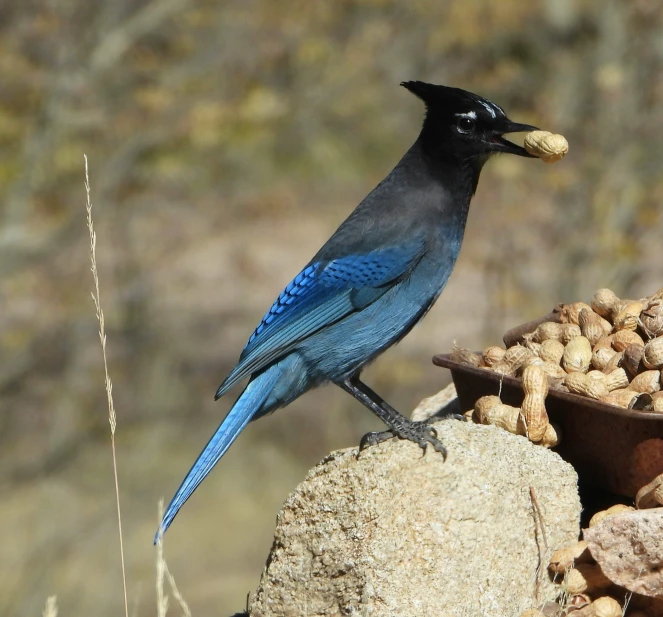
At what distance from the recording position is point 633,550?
8.82 ft

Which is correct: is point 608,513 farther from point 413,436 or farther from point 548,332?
point 548,332

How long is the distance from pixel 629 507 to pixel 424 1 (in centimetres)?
779

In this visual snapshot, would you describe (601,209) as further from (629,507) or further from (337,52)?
A: (629,507)

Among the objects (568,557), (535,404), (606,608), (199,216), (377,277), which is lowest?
(606,608)

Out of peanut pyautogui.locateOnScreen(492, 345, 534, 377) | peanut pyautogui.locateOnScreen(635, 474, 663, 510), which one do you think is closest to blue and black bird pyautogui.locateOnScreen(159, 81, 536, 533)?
peanut pyautogui.locateOnScreen(492, 345, 534, 377)

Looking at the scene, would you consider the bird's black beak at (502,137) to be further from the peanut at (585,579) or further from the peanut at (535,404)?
the peanut at (585,579)

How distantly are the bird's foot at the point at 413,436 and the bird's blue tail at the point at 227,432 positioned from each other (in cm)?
49

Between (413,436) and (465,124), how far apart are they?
1.39m

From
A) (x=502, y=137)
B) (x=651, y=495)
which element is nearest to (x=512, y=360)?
(x=651, y=495)

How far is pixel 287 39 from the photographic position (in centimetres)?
820

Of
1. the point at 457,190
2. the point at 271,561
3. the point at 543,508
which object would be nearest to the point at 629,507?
the point at 543,508

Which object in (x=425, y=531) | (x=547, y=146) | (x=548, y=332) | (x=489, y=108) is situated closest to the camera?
(x=425, y=531)

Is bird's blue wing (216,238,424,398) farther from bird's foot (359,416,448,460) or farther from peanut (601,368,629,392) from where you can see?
peanut (601,368,629,392)

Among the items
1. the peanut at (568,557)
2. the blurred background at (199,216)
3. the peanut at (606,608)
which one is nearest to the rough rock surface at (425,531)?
the peanut at (568,557)
